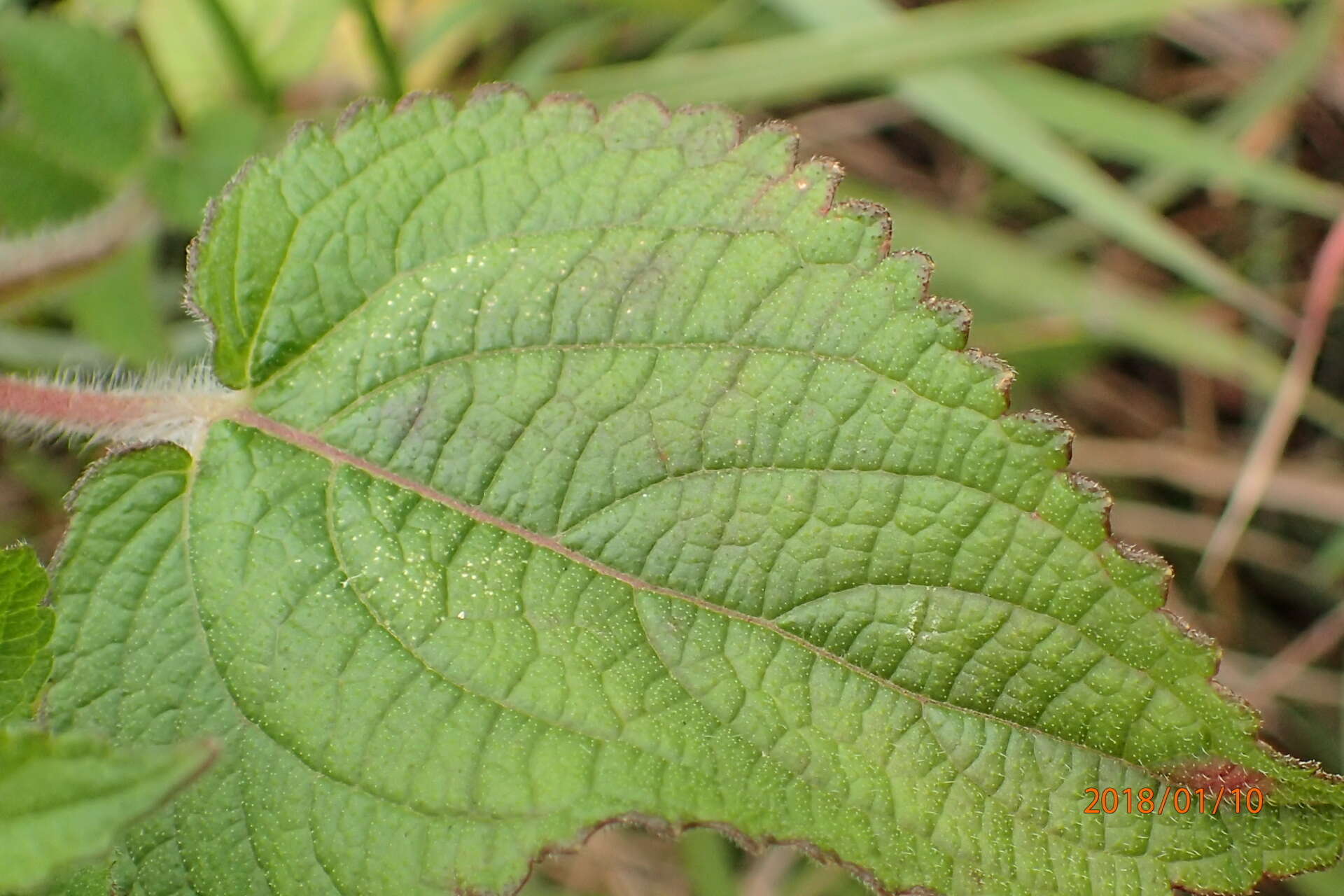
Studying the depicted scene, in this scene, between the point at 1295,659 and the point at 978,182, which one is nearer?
the point at 1295,659

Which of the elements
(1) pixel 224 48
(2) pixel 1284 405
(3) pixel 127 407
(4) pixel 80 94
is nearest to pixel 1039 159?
(2) pixel 1284 405

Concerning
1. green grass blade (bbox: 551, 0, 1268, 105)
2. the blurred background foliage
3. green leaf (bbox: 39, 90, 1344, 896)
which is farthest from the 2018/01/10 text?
green grass blade (bbox: 551, 0, 1268, 105)

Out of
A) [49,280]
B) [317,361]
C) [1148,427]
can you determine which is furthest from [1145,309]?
[49,280]

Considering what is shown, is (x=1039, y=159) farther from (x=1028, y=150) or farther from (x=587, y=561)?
(x=587, y=561)

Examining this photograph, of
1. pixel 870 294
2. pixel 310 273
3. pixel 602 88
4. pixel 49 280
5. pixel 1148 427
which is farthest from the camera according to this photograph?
pixel 1148 427

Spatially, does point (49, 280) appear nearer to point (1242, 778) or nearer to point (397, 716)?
point (397, 716)

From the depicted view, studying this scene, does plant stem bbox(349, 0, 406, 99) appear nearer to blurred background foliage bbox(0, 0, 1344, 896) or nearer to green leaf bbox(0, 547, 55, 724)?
blurred background foliage bbox(0, 0, 1344, 896)

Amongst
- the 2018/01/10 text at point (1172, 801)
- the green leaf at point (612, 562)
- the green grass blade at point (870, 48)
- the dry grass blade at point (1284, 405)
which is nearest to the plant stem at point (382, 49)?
the green grass blade at point (870, 48)

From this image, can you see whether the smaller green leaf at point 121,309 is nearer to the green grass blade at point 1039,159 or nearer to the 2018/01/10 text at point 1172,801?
the green grass blade at point 1039,159
